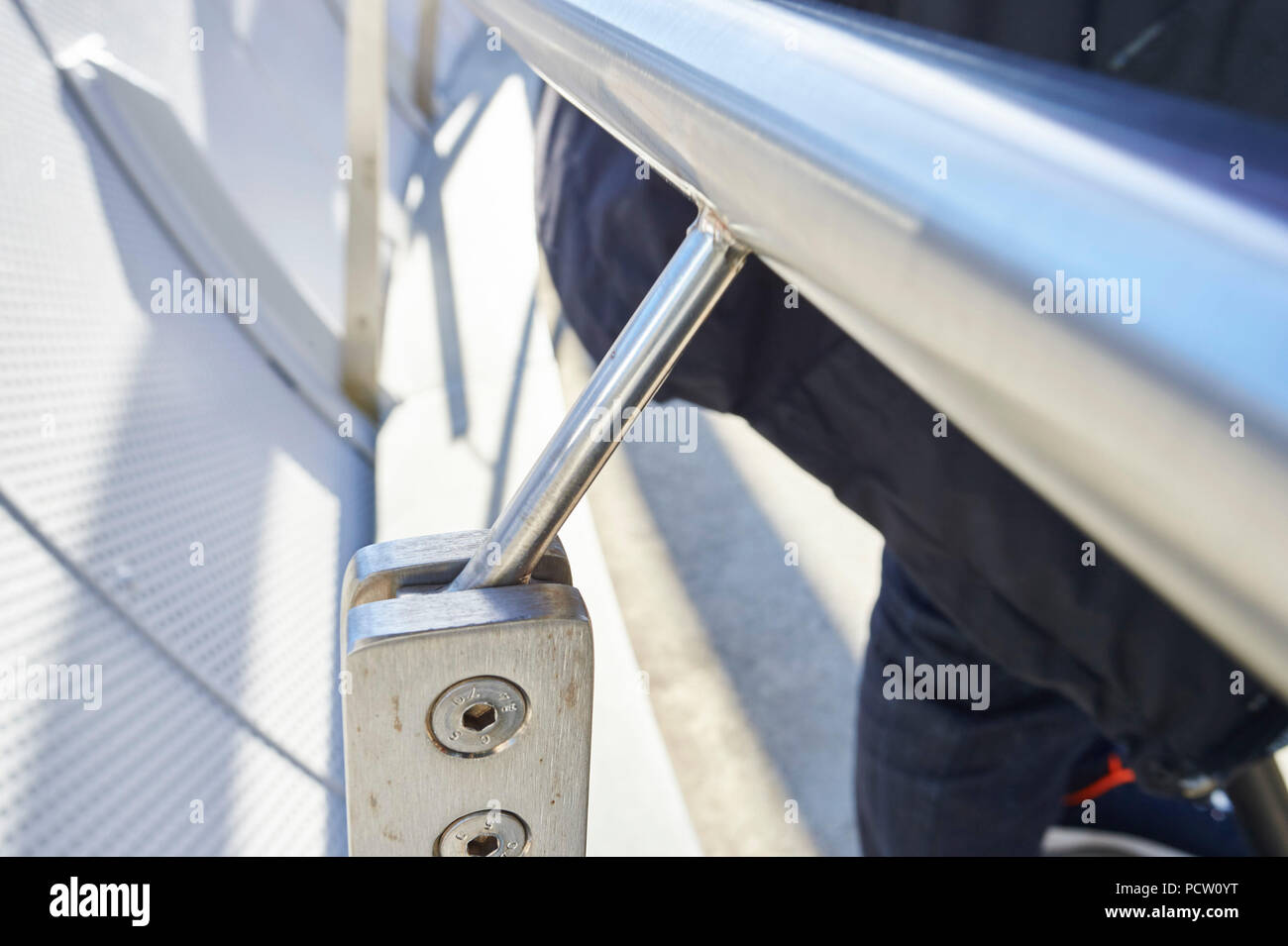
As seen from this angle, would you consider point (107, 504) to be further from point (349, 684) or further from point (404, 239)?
point (404, 239)

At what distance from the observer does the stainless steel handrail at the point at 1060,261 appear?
0.10m

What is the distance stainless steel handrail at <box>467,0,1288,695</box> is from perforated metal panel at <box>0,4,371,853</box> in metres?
0.85

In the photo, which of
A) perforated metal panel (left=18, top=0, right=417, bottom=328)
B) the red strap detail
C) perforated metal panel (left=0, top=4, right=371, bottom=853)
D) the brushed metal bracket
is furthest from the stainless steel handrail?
perforated metal panel (left=18, top=0, right=417, bottom=328)

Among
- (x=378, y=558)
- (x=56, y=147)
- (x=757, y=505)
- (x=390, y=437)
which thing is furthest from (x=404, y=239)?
(x=378, y=558)

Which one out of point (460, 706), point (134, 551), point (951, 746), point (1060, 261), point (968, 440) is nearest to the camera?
point (1060, 261)

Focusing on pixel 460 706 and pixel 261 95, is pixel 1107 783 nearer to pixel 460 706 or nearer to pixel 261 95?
pixel 460 706

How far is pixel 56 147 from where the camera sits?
3.97 feet

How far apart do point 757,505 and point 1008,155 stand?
6.69 feet

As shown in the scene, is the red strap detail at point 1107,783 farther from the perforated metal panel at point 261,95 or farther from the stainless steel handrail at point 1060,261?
the perforated metal panel at point 261,95

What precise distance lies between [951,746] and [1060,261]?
81 centimetres

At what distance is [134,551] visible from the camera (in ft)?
3.47

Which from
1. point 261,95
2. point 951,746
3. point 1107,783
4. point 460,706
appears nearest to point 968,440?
point 951,746

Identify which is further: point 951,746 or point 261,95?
point 261,95

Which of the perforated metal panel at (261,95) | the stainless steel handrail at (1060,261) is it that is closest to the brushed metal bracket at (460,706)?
the stainless steel handrail at (1060,261)
